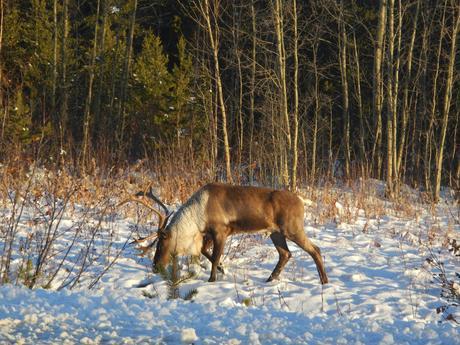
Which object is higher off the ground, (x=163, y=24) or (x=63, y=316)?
(x=163, y=24)

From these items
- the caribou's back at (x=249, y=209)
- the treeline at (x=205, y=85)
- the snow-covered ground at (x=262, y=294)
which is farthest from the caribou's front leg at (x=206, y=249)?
the treeline at (x=205, y=85)

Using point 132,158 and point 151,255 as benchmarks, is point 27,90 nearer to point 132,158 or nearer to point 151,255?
point 132,158

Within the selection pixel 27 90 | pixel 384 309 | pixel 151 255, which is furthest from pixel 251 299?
pixel 27 90

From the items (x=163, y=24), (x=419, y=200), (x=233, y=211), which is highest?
(x=163, y=24)

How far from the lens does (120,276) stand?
763 centimetres

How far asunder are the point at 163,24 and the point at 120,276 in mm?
21822

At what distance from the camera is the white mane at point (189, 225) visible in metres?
7.74

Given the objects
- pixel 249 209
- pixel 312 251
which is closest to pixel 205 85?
pixel 249 209

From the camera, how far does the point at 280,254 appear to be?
8078mm

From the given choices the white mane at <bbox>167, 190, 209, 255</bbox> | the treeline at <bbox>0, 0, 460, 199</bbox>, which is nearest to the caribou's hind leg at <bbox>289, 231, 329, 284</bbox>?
the white mane at <bbox>167, 190, 209, 255</bbox>

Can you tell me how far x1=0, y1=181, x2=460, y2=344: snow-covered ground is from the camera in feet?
12.9

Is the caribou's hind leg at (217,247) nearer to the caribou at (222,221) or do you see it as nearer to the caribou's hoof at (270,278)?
the caribou at (222,221)

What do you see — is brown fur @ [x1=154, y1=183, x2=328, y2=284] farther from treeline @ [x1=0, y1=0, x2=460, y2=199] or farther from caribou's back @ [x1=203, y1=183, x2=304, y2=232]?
treeline @ [x1=0, y1=0, x2=460, y2=199]

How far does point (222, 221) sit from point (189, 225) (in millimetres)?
389
